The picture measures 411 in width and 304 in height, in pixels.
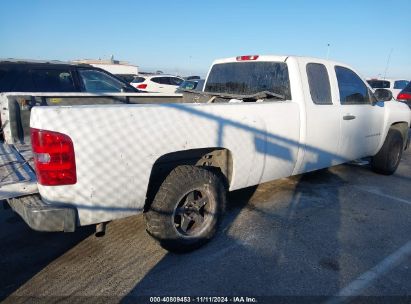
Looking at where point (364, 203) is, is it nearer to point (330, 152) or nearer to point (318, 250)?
point (330, 152)

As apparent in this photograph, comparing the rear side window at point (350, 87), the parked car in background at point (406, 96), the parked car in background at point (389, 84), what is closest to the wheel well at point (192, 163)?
the rear side window at point (350, 87)

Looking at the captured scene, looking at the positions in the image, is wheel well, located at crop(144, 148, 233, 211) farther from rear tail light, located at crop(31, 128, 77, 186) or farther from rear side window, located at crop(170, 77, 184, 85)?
rear side window, located at crop(170, 77, 184, 85)

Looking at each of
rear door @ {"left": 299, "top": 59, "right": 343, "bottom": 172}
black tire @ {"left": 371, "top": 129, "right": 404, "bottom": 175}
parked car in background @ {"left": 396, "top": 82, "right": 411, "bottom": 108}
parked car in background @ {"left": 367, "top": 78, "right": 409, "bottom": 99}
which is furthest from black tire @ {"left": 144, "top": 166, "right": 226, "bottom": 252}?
parked car in background @ {"left": 367, "top": 78, "right": 409, "bottom": 99}

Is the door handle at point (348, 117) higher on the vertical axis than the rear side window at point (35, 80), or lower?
lower

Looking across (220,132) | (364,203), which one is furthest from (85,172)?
(364,203)

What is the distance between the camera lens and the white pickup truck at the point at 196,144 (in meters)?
2.47

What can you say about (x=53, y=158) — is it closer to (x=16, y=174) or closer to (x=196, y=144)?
(x=16, y=174)

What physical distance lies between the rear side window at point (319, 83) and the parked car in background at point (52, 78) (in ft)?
13.8

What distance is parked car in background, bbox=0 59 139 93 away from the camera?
6.31 m

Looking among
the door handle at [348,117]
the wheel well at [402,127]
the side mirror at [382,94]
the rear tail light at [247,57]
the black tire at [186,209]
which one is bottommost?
the black tire at [186,209]

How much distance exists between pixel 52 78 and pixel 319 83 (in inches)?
200

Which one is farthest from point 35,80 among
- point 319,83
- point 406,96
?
point 406,96

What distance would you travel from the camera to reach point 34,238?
3643 millimetres

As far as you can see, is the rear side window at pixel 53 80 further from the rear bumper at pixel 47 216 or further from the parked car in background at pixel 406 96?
the parked car in background at pixel 406 96
